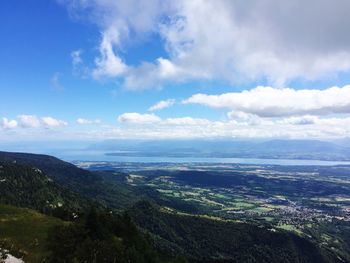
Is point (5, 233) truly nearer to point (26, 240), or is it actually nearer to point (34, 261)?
point (26, 240)

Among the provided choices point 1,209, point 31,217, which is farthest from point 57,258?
point 1,209

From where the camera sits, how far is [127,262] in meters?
67.2

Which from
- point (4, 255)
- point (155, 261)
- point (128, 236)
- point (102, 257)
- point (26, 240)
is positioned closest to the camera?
point (4, 255)

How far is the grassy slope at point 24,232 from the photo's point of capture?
64438mm

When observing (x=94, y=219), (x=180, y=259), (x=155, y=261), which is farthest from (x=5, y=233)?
(x=180, y=259)

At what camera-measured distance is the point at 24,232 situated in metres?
81.6

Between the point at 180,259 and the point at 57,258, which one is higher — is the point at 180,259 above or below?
below

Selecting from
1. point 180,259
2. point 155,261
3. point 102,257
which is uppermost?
point 102,257

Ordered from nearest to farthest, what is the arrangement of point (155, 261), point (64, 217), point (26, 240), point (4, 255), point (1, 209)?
point (4, 255) < point (26, 240) < point (155, 261) < point (1, 209) < point (64, 217)

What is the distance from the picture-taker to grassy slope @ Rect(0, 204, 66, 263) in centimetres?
6444

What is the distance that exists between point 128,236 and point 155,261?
10849 millimetres

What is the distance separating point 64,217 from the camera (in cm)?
11531

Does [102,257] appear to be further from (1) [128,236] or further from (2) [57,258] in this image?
(1) [128,236]

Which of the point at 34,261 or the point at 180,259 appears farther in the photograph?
the point at 180,259
